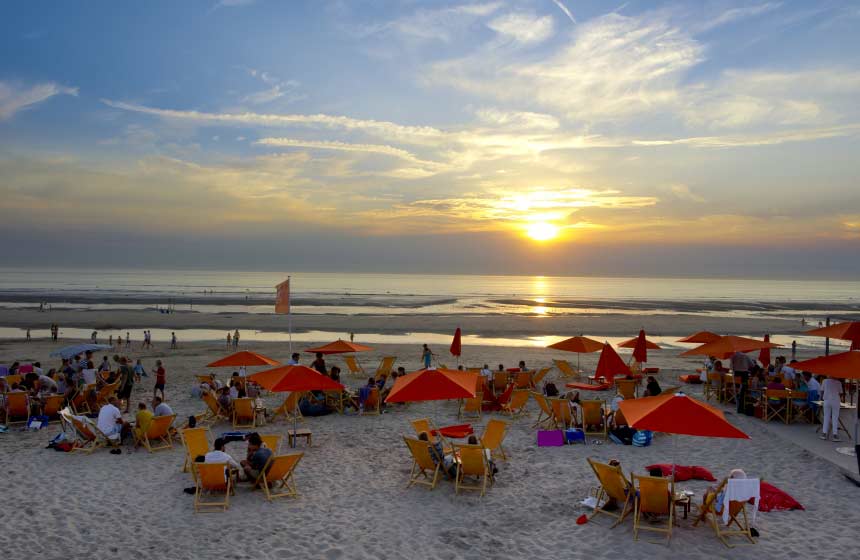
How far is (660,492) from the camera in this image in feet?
21.5

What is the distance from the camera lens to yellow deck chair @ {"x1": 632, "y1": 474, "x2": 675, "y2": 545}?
6.47 metres

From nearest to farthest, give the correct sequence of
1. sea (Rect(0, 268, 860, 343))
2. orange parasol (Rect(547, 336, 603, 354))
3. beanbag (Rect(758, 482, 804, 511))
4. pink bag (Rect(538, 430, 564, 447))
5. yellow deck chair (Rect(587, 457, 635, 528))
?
1. yellow deck chair (Rect(587, 457, 635, 528))
2. beanbag (Rect(758, 482, 804, 511))
3. pink bag (Rect(538, 430, 564, 447))
4. orange parasol (Rect(547, 336, 603, 354))
5. sea (Rect(0, 268, 860, 343))

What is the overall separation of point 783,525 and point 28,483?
33.7 feet

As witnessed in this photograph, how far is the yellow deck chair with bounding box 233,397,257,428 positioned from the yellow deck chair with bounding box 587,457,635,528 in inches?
297

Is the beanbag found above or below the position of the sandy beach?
above

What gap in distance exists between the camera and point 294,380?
984 centimetres

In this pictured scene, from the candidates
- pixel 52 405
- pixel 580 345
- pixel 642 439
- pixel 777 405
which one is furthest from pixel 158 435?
pixel 777 405

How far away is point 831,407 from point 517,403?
5.95 metres

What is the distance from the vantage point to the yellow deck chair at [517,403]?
496 inches

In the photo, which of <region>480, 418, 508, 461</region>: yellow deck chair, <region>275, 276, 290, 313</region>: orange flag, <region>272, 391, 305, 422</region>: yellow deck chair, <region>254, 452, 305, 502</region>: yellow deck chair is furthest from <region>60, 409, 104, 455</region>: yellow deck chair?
<region>480, 418, 508, 461</region>: yellow deck chair

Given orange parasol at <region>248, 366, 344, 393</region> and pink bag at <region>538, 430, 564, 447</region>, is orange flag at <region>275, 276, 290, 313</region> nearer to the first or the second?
orange parasol at <region>248, 366, 344, 393</region>

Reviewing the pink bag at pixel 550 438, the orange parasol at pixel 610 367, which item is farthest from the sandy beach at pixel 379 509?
the orange parasol at pixel 610 367

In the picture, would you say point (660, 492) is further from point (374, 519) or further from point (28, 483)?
point (28, 483)

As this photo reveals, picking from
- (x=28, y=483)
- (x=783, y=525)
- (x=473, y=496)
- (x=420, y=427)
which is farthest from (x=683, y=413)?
(x=28, y=483)
